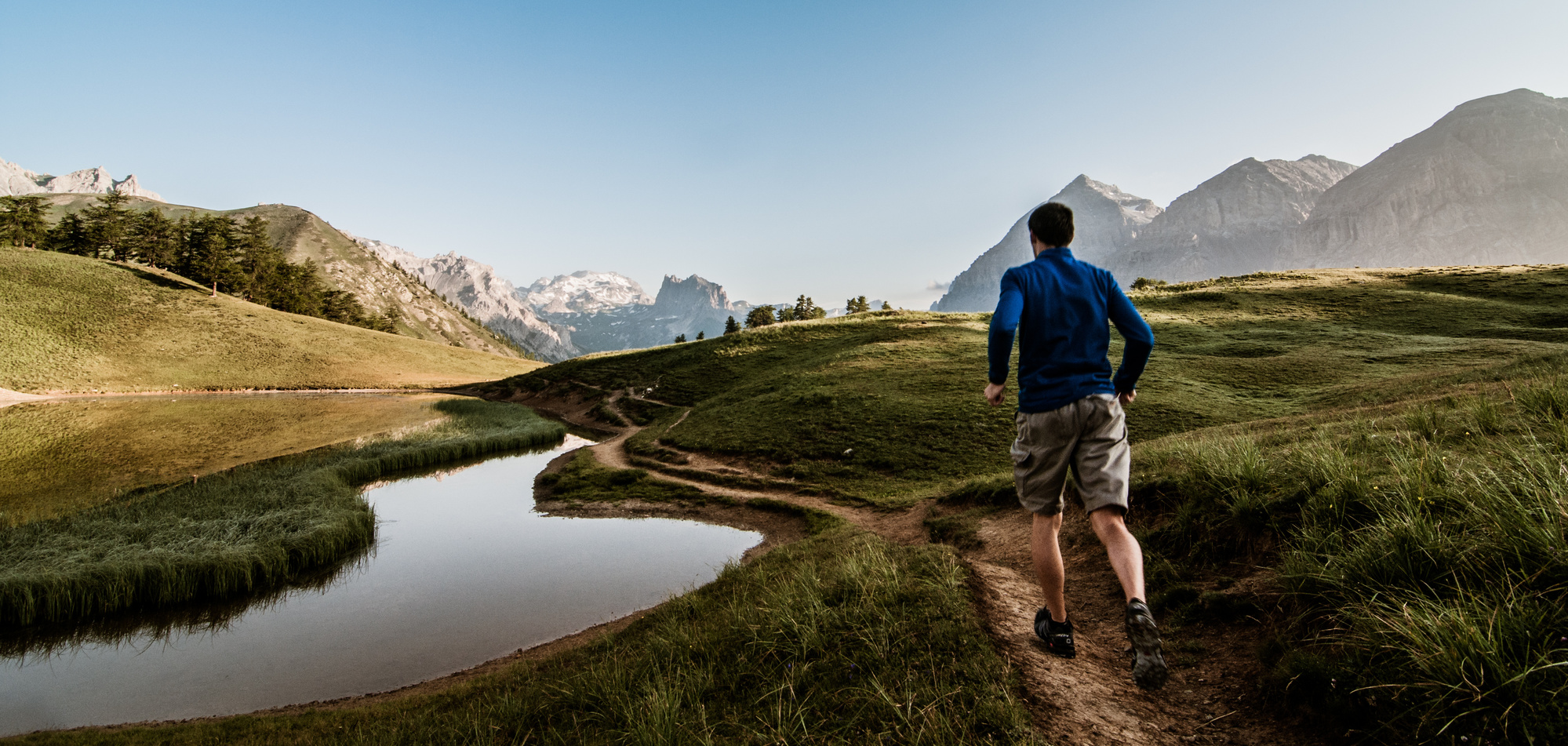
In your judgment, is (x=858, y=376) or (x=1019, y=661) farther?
(x=858, y=376)

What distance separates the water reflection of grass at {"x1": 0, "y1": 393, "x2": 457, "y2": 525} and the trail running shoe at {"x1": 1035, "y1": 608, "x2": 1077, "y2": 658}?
29643mm

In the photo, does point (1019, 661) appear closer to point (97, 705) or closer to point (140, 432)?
point (97, 705)

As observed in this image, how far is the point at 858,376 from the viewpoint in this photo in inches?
1606

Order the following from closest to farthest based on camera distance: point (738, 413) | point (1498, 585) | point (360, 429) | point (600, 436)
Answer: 1. point (1498, 585)
2. point (738, 413)
3. point (360, 429)
4. point (600, 436)

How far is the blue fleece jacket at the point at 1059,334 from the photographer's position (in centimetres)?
527

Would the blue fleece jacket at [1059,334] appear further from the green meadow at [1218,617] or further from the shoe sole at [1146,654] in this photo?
the green meadow at [1218,617]

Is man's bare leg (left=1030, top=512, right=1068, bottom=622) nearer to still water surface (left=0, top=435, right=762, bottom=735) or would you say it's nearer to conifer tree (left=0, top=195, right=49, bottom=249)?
still water surface (left=0, top=435, right=762, bottom=735)

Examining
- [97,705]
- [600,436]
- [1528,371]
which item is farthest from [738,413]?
[1528,371]

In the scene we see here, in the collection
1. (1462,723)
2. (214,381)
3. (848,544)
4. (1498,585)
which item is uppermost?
(214,381)

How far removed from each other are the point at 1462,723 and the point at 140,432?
188 ft

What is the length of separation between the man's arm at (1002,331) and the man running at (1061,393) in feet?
0.03

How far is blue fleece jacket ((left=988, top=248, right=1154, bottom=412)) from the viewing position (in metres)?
5.27

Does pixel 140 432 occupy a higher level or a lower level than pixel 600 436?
higher

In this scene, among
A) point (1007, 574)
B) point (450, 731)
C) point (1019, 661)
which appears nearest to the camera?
point (1019, 661)
